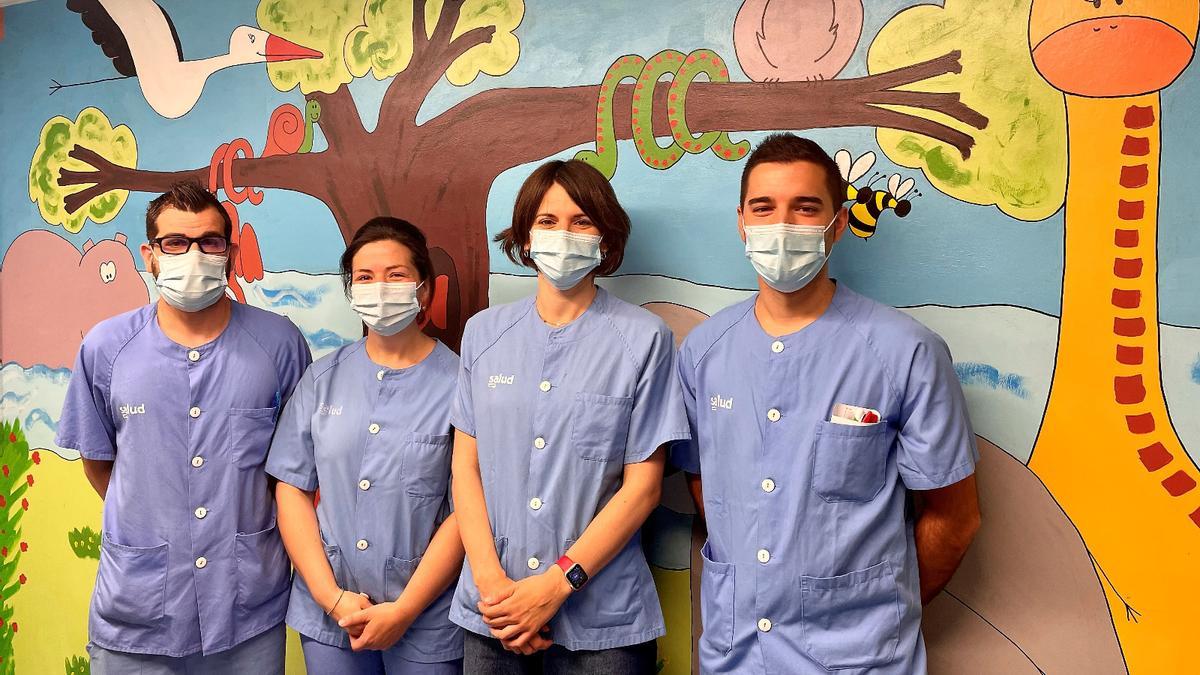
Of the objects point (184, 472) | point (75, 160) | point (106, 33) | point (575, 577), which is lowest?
point (575, 577)

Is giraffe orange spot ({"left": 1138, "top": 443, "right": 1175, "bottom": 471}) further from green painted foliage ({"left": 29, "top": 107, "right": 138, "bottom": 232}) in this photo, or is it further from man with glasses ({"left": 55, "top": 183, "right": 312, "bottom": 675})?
green painted foliage ({"left": 29, "top": 107, "right": 138, "bottom": 232})

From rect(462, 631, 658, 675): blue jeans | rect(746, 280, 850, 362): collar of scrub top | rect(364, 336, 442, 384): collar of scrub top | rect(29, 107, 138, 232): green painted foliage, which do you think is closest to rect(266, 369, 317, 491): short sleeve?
rect(364, 336, 442, 384): collar of scrub top

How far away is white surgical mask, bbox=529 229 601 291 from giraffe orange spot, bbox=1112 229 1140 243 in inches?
43.9

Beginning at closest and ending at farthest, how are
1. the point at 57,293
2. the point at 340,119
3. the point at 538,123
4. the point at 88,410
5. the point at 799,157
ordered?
the point at 799,157, the point at 88,410, the point at 538,123, the point at 340,119, the point at 57,293

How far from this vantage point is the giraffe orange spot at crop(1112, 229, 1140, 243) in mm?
1982

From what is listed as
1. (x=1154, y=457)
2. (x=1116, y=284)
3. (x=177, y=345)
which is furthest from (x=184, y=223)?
(x=1154, y=457)

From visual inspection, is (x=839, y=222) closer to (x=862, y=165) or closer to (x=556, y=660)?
(x=862, y=165)

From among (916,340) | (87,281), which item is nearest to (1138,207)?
(916,340)

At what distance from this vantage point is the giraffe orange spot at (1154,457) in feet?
6.44

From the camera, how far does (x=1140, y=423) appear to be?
6.49 feet

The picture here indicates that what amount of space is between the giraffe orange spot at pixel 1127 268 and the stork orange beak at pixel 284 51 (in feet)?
7.38

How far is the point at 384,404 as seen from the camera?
7.50ft

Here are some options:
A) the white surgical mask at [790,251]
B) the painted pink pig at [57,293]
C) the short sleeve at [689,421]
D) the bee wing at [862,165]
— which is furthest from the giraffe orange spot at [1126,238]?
the painted pink pig at [57,293]

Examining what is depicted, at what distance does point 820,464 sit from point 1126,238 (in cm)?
84
